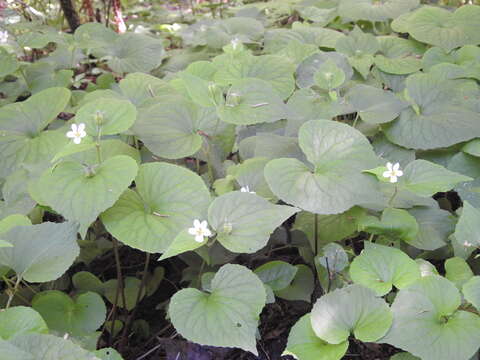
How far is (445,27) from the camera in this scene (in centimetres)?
286

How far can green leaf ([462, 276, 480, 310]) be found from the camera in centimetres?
126

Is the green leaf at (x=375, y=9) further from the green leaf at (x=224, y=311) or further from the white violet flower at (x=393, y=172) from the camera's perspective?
the green leaf at (x=224, y=311)

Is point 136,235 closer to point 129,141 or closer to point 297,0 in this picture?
point 129,141

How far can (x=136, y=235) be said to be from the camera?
4.87 feet

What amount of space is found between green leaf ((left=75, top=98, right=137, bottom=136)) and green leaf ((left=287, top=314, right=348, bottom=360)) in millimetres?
934

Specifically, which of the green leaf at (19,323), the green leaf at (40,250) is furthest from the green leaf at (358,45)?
the green leaf at (19,323)

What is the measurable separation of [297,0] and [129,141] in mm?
2680

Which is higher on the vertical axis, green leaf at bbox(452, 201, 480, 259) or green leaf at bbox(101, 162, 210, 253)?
green leaf at bbox(101, 162, 210, 253)

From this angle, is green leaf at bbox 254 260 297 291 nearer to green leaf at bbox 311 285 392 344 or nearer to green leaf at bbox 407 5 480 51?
green leaf at bbox 311 285 392 344

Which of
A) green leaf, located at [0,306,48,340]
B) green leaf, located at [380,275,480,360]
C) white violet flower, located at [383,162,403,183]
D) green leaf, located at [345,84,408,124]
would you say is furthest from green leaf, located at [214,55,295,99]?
green leaf, located at [0,306,48,340]

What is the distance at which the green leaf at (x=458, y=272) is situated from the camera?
145 cm

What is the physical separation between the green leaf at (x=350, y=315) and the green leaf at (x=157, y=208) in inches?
20.2

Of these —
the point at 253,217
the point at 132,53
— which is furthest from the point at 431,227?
the point at 132,53

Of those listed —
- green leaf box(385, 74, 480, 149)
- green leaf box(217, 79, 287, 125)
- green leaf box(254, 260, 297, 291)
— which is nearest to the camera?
green leaf box(254, 260, 297, 291)
